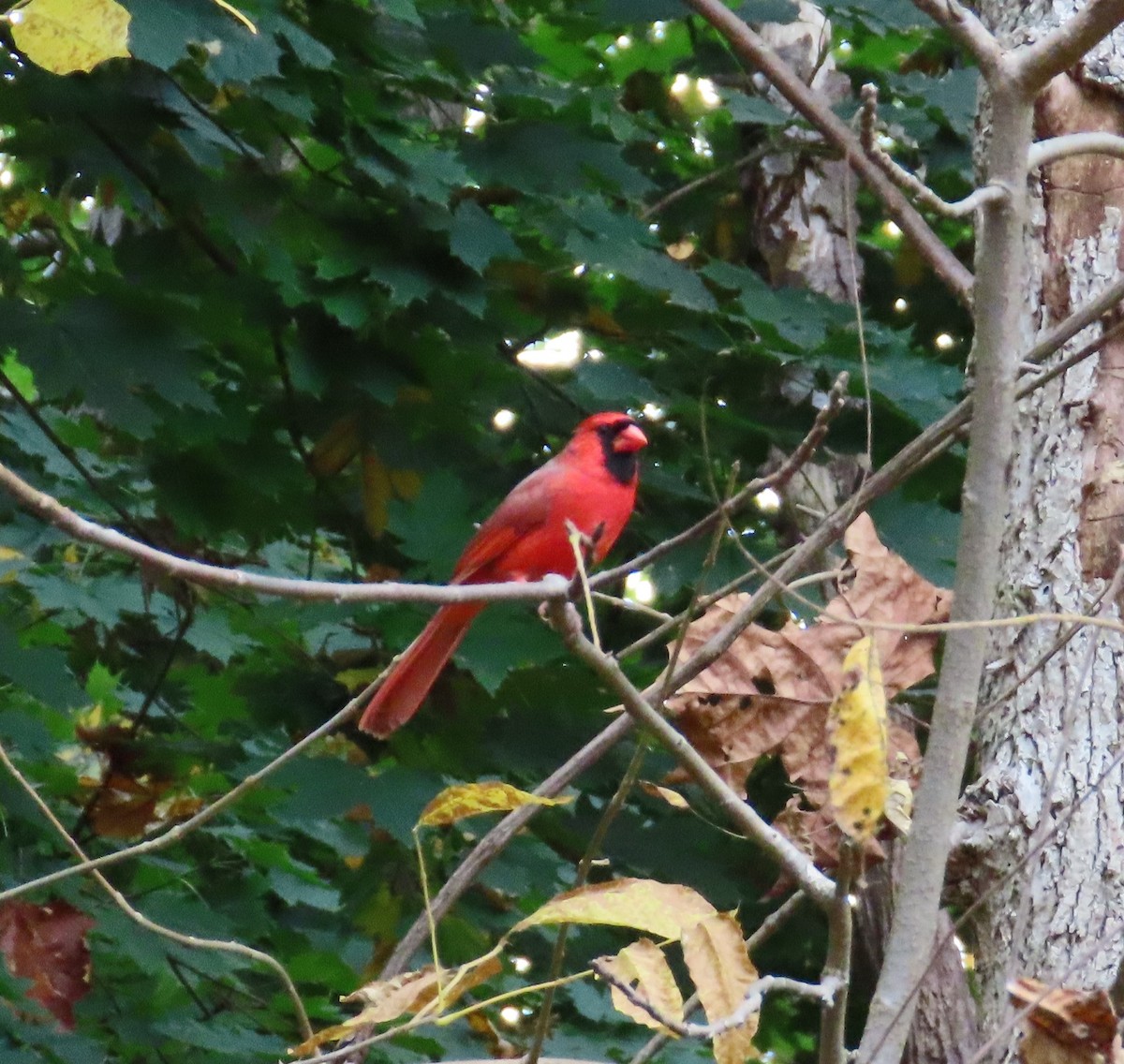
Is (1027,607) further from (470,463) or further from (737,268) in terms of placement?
(470,463)

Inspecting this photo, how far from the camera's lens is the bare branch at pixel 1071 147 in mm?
1736

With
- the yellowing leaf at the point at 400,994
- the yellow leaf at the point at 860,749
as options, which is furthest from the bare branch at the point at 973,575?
the yellowing leaf at the point at 400,994

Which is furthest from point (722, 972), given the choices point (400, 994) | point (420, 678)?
point (420, 678)

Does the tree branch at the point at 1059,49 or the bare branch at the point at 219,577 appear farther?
the tree branch at the point at 1059,49

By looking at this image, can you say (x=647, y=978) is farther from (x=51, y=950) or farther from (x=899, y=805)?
(x=51, y=950)

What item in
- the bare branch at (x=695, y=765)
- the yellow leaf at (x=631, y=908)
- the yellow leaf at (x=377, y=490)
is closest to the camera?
the bare branch at (x=695, y=765)

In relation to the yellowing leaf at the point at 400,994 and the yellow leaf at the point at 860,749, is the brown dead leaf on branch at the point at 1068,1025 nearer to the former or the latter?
the yellow leaf at the point at 860,749

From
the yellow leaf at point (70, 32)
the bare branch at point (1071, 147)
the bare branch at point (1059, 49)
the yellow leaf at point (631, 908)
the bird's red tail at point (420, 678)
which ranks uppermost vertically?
the bare branch at point (1059, 49)

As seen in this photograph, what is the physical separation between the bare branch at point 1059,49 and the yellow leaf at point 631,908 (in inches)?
33.5

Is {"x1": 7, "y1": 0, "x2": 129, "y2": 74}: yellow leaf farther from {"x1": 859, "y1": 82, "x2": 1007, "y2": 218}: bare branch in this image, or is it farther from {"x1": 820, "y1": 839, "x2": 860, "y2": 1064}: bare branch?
{"x1": 820, "y1": 839, "x2": 860, "y2": 1064}: bare branch

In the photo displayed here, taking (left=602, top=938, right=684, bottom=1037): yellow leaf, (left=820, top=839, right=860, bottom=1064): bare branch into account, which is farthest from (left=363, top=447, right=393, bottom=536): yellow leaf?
(left=820, top=839, right=860, bottom=1064): bare branch

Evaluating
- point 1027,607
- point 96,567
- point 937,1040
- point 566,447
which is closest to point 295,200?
point 566,447

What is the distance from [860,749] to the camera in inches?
47.4

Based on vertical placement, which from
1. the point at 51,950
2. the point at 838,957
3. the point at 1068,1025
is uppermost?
the point at 838,957
